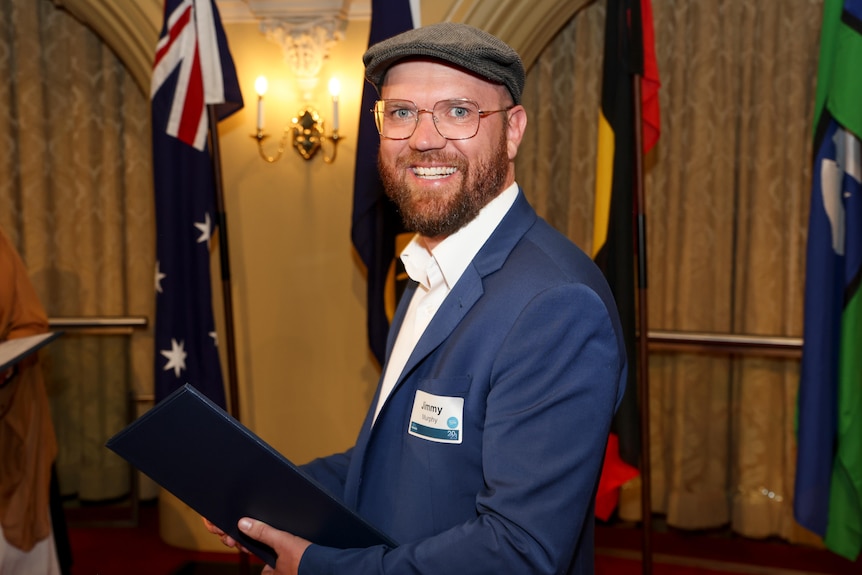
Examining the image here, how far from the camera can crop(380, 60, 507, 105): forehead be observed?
1437 mm

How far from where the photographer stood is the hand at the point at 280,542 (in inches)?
53.2

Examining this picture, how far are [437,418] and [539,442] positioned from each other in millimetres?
199

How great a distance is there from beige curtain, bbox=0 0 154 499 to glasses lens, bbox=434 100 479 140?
326 cm

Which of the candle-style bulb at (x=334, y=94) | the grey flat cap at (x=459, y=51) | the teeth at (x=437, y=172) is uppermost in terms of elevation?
the candle-style bulb at (x=334, y=94)

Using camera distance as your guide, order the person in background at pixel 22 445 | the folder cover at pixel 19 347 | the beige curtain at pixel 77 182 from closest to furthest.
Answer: the folder cover at pixel 19 347 → the person in background at pixel 22 445 → the beige curtain at pixel 77 182

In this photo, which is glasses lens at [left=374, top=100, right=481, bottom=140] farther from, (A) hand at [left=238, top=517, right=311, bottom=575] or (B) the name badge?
(A) hand at [left=238, top=517, right=311, bottom=575]

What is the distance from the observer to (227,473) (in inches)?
52.3

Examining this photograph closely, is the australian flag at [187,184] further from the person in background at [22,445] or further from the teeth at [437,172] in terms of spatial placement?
the teeth at [437,172]

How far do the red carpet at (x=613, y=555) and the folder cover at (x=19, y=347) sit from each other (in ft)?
4.26

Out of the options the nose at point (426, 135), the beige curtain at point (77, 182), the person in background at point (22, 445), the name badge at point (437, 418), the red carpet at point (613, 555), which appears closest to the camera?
the name badge at point (437, 418)

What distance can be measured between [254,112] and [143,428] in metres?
2.63

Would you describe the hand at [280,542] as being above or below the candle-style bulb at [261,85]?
below

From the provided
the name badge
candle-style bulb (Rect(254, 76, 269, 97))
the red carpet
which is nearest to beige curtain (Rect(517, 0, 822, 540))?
the red carpet

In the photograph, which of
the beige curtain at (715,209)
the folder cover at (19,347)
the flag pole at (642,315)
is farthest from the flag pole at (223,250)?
the beige curtain at (715,209)
